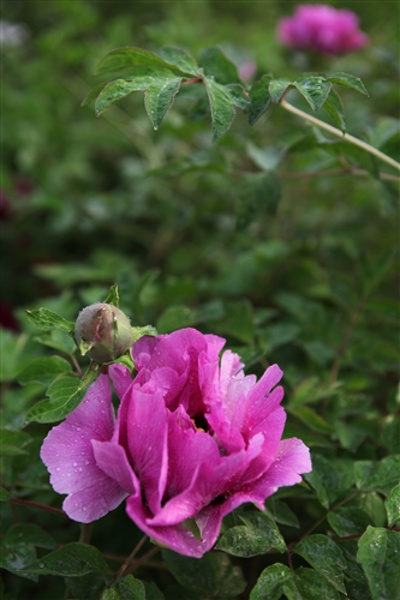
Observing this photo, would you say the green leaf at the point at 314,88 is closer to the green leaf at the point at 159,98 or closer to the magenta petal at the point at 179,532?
the green leaf at the point at 159,98

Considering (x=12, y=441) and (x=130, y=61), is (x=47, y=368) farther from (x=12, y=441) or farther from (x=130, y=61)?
(x=130, y=61)

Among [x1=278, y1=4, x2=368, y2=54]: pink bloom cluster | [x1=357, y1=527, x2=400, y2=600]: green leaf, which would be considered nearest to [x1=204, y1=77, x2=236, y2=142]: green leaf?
[x1=357, y1=527, x2=400, y2=600]: green leaf

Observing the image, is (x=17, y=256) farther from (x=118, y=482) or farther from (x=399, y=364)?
(x=118, y=482)

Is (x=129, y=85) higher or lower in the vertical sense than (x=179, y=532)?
higher

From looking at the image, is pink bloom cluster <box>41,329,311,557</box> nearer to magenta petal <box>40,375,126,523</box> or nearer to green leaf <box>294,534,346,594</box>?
magenta petal <box>40,375,126,523</box>

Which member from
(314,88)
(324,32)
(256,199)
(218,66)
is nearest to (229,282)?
(256,199)

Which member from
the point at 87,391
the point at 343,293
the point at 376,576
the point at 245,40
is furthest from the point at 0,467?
the point at 245,40

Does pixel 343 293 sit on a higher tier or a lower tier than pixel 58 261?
higher

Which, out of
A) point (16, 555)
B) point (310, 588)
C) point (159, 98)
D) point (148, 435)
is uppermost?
point (159, 98)
